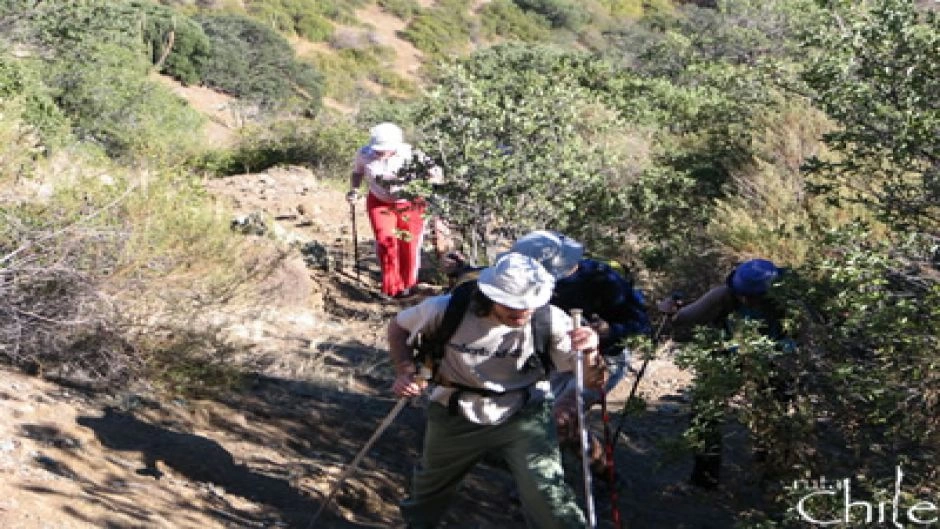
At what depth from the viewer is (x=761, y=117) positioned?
10781 millimetres

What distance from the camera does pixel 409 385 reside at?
388 cm

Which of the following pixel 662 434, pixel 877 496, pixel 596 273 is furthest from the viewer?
pixel 662 434

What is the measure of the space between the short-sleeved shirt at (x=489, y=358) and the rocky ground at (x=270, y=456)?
0.78 metres

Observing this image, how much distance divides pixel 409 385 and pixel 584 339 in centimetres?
68

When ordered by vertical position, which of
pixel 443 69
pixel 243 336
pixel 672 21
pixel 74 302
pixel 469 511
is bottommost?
pixel 672 21

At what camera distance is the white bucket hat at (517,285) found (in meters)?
3.61

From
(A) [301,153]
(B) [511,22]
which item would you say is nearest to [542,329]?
(A) [301,153]

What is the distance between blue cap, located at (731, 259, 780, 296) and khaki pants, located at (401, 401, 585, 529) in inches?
56.8

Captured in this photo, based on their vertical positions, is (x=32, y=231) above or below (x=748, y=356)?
below

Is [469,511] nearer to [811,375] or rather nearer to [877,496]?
[811,375]

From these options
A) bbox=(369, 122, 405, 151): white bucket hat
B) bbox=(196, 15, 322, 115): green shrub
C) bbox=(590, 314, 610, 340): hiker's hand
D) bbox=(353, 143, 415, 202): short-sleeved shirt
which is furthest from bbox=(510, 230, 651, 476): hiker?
bbox=(196, 15, 322, 115): green shrub

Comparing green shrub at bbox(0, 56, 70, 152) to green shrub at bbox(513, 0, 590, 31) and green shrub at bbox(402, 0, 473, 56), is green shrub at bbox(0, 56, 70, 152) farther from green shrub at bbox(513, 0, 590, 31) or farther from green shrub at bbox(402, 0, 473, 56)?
green shrub at bbox(513, 0, 590, 31)

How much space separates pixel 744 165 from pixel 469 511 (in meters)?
6.13

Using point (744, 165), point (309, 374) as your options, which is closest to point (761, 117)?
point (744, 165)
